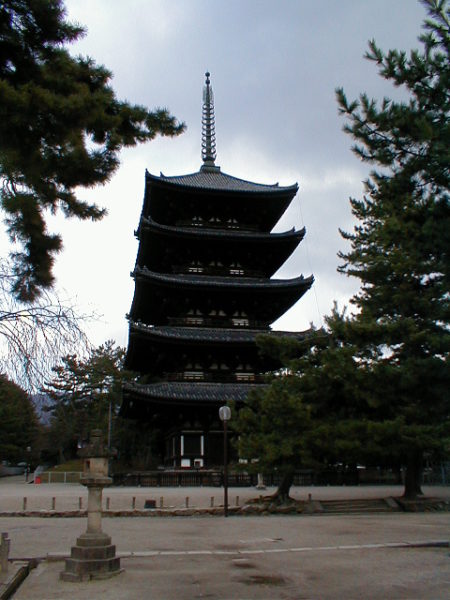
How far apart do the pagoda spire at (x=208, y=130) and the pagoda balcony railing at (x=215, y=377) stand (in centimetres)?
1406

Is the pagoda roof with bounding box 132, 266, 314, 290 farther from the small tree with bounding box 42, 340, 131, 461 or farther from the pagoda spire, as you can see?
the small tree with bounding box 42, 340, 131, 461

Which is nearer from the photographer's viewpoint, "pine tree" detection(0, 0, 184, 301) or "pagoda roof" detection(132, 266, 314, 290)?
"pine tree" detection(0, 0, 184, 301)

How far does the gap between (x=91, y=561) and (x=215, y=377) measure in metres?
20.3

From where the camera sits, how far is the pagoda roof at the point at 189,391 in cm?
2512

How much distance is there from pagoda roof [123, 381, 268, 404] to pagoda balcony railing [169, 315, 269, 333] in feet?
9.77

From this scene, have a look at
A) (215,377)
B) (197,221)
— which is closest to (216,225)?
(197,221)

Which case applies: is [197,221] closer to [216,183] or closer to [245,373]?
[216,183]

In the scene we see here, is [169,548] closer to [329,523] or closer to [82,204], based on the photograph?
[329,523]

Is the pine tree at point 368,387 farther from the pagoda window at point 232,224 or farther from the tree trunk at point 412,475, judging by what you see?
the pagoda window at point 232,224

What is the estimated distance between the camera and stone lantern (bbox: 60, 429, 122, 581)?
287 inches

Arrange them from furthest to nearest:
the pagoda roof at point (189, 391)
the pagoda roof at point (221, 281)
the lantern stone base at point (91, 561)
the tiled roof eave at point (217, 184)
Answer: the tiled roof eave at point (217, 184) < the pagoda roof at point (221, 281) < the pagoda roof at point (189, 391) < the lantern stone base at point (91, 561)

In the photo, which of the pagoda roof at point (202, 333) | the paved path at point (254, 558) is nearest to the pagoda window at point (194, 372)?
the pagoda roof at point (202, 333)

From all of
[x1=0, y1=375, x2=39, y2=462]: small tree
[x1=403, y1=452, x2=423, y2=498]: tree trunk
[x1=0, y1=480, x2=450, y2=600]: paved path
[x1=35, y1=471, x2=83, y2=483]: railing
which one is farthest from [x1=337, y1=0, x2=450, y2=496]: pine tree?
[x1=0, y1=375, x2=39, y2=462]: small tree

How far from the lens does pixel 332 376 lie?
53.1ft
